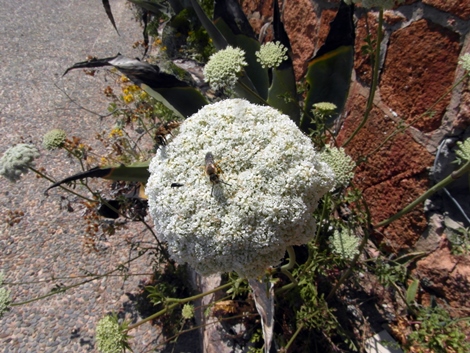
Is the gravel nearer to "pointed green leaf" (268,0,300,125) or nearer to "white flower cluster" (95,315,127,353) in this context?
"white flower cluster" (95,315,127,353)

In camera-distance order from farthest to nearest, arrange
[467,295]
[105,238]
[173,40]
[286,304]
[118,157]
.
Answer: [173,40] < [118,157] < [105,238] < [286,304] < [467,295]

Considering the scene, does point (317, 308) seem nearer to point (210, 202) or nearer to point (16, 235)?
point (210, 202)

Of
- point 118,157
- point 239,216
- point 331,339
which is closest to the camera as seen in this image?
point 239,216

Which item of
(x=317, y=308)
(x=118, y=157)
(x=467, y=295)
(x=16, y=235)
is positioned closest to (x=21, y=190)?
(x=16, y=235)

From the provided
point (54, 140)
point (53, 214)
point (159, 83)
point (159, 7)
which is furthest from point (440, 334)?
point (159, 7)

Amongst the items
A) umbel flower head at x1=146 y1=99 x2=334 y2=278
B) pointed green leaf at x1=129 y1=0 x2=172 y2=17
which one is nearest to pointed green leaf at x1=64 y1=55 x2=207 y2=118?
umbel flower head at x1=146 y1=99 x2=334 y2=278

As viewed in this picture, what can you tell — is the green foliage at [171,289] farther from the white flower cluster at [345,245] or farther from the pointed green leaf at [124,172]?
the white flower cluster at [345,245]
